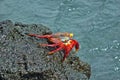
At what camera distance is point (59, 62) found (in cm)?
461

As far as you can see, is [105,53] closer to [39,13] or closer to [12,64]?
[39,13]

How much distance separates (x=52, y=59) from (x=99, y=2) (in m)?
5.84

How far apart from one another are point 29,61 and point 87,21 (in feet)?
16.2

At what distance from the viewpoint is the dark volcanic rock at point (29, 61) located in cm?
420

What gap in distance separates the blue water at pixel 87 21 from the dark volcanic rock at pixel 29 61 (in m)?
2.48

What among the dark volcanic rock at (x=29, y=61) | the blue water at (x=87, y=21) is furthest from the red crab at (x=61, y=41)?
the blue water at (x=87, y=21)

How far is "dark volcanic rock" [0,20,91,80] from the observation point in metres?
4.20

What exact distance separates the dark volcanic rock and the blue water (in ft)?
8.14

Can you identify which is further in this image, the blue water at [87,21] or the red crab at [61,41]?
the blue water at [87,21]

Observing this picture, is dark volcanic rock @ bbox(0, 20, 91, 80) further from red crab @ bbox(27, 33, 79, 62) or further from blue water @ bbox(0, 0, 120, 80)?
blue water @ bbox(0, 0, 120, 80)

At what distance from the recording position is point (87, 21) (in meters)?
9.04

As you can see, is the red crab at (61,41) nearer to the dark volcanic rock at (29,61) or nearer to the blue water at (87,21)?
the dark volcanic rock at (29,61)

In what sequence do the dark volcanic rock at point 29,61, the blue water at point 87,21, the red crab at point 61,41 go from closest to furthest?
the dark volcanic rock at point 29,61 → the red crab at point 61,41 → the blue water at point 87,21

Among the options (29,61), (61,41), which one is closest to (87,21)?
(61,41)
